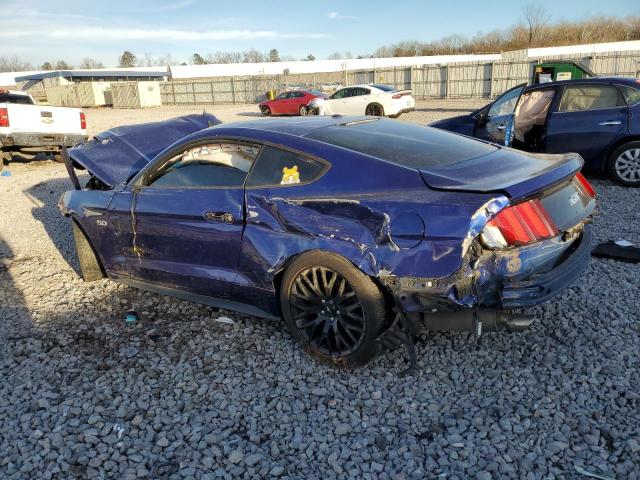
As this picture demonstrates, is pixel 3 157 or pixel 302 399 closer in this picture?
pixel 302 399

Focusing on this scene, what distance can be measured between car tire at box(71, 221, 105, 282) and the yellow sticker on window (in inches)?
93.1

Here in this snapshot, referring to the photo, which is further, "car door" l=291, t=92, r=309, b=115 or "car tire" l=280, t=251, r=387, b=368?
"car door" l=291, t=92, r=309, b=115

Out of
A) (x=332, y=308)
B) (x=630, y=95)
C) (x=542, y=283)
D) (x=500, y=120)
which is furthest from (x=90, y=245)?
(x=630, y=95)

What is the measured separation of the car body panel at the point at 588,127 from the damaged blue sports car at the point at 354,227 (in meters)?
4.56

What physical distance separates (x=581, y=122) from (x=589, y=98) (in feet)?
1.36

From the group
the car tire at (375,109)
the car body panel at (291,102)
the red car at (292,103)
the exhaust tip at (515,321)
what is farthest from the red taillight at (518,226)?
the car body panel at (291,102)

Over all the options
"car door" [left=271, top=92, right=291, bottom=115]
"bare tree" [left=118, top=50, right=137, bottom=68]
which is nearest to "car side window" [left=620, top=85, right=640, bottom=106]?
"car door" [left=271, top=92, right=291, bottom=115]

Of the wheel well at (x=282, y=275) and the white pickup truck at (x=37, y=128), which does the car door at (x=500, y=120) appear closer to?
the wheel well at (x=282, y=275)

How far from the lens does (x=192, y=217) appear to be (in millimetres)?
3658

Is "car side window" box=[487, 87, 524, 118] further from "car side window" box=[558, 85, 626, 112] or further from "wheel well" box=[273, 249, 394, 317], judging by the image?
"wheel well" box=[273, 249, 394, 317]

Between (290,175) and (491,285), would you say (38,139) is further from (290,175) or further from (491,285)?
(491,285)

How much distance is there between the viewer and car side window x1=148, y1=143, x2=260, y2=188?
354cm

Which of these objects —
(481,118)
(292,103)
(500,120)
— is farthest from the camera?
(292,103)

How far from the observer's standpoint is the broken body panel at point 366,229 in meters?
2.74
